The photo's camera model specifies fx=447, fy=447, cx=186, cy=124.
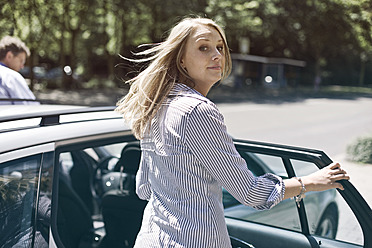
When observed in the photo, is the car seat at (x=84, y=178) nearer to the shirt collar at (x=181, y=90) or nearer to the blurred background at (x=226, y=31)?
the shirt collar at (x=181, y=90)

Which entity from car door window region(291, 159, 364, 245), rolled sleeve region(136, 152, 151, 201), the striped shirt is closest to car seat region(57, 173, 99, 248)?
rolled sleeve region(136, 152, 151, 201)

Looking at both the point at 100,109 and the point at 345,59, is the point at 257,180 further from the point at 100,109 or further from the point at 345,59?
the point at 345,59

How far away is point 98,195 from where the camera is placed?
3.82 m

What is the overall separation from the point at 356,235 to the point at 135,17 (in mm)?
25285

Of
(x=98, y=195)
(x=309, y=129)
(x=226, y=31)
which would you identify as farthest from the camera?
(x=226, y=31)

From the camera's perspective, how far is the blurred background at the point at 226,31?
2180cm

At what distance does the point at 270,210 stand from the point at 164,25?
2362cm

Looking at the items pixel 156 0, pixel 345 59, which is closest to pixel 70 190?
pixel 156 0

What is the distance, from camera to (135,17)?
2628cm

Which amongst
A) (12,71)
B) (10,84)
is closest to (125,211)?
(10,84)

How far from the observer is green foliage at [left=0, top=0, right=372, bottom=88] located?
2006 centimetres

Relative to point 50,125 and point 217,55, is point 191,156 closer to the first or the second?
point 217,55

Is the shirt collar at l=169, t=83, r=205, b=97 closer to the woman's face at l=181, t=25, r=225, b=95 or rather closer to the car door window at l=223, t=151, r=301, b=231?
the woman's face at l=181, t=25, r=225, b=95

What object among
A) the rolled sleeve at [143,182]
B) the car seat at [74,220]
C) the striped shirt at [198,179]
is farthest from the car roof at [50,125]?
the car seat at [74,220]
